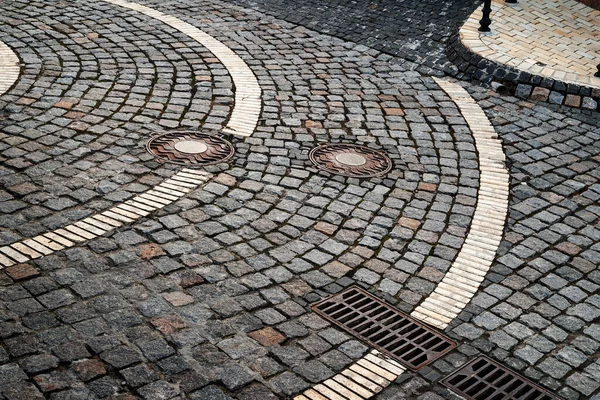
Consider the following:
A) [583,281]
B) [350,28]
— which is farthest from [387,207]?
[350,28]

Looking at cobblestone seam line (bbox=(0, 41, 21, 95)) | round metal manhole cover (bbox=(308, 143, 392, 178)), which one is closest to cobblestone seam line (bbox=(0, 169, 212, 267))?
round metal manhole cover (bbox=(308, 143, 392, 178))

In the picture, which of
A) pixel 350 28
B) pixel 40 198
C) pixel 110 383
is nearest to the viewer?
pixel 110 383

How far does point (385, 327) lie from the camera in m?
5.61

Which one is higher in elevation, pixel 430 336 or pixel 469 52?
pixel 469 52

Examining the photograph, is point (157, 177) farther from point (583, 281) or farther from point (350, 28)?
point (350, 28)

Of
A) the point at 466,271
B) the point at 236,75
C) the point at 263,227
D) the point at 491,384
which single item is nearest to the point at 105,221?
the point at 263,227

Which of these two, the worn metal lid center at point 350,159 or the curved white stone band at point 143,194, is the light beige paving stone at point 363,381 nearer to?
the curved white stone band at point 143,194

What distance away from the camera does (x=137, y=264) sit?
595 centimetres

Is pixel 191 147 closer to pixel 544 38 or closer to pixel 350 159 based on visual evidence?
pixel 350 159

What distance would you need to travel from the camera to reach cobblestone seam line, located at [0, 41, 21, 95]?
906 centimetres

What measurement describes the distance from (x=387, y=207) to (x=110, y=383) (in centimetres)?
341

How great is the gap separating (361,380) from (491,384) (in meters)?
0.90

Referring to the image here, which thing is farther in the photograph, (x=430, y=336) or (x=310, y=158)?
(x=310, y=158)

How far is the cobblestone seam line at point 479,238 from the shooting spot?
5.86 metres
